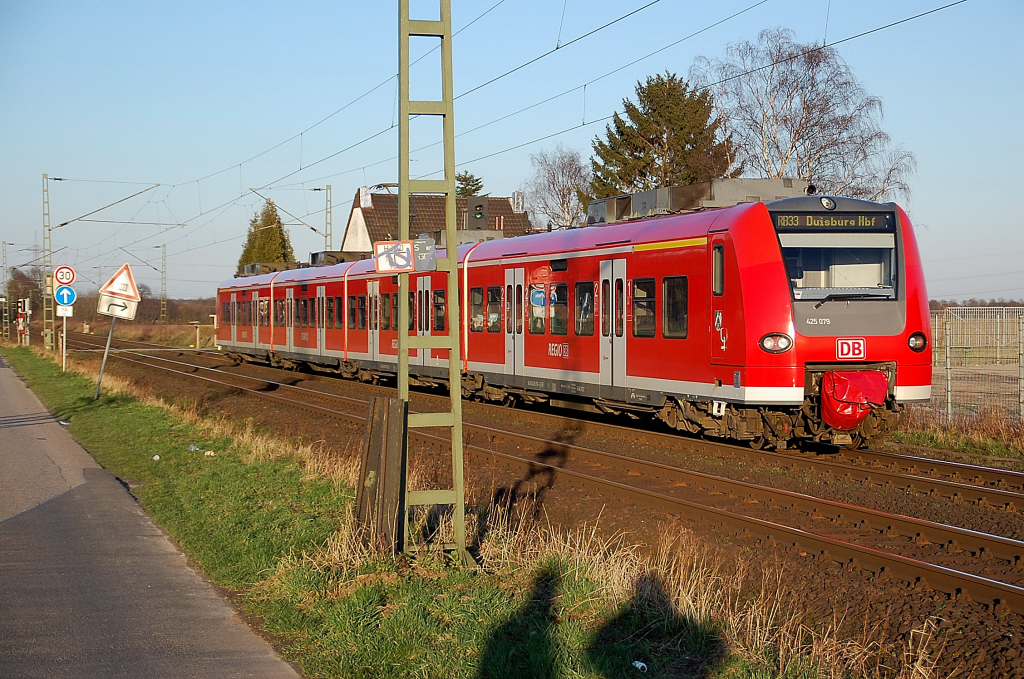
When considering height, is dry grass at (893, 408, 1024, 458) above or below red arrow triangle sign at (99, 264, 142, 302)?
below

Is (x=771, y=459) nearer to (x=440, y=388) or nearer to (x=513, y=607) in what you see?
(x=513, y=607)

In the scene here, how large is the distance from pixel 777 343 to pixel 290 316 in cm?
2313

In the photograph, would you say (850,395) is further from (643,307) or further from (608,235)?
(608,235)

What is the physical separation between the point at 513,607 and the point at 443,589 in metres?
0.57

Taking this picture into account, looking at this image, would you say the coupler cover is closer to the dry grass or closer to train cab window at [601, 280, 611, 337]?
the dry grass

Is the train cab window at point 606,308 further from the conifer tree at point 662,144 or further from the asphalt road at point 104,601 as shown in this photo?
the conifer tree at point 662,144

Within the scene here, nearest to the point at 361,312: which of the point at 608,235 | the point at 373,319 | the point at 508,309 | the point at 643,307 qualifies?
the point at 373,319

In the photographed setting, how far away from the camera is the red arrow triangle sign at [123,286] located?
71.7 ft

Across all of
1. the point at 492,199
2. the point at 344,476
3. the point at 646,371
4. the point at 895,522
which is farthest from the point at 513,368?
the point at 492,199

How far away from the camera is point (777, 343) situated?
12430mm

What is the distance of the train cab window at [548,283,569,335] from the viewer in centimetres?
1689

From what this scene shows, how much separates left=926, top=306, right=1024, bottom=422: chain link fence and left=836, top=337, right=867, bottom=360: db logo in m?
4.62

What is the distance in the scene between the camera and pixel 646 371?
14.7m

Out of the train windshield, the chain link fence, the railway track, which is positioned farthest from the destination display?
the chain link fence
